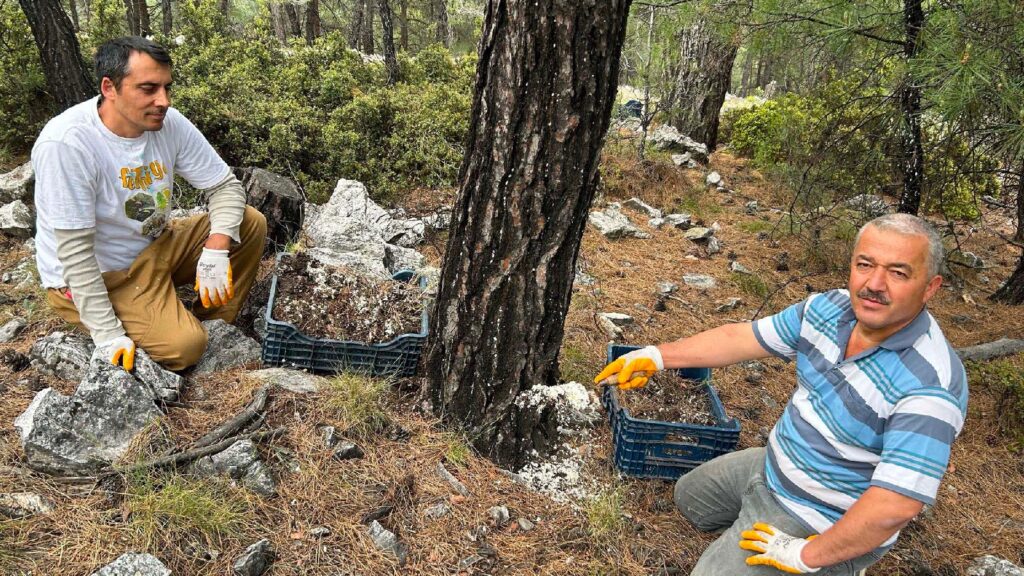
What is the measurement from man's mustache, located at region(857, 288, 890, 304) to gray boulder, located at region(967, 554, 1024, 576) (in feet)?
4.76

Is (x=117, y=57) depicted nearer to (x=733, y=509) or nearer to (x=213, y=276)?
(x=213, y=276)

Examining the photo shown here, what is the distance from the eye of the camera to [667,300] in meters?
4.54

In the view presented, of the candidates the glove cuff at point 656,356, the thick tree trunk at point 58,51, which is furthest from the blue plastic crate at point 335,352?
the thick tree trunk at point 58,51

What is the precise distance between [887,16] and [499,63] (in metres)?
3.11

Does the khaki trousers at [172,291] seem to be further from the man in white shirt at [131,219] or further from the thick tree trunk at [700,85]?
the thick tree trunk at [700,85]

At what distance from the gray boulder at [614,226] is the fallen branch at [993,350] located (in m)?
2.49

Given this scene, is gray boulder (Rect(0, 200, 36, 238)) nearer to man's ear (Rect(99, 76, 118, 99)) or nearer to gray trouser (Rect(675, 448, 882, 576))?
man's ear (Rect(99, 76, 118, 99))

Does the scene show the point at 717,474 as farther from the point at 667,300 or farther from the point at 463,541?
the point at 667,300

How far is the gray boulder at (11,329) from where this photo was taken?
10.2ft

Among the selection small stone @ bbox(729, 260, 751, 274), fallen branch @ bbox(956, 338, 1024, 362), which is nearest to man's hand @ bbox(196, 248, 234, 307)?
small stone @ bbox(729, 260, 751, 274)

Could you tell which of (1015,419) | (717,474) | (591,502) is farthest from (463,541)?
Answer: (1015,419)

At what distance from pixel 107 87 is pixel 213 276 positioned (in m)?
0.93

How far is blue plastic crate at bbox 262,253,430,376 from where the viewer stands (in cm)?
291

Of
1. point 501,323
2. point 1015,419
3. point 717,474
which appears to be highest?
point 501,323
